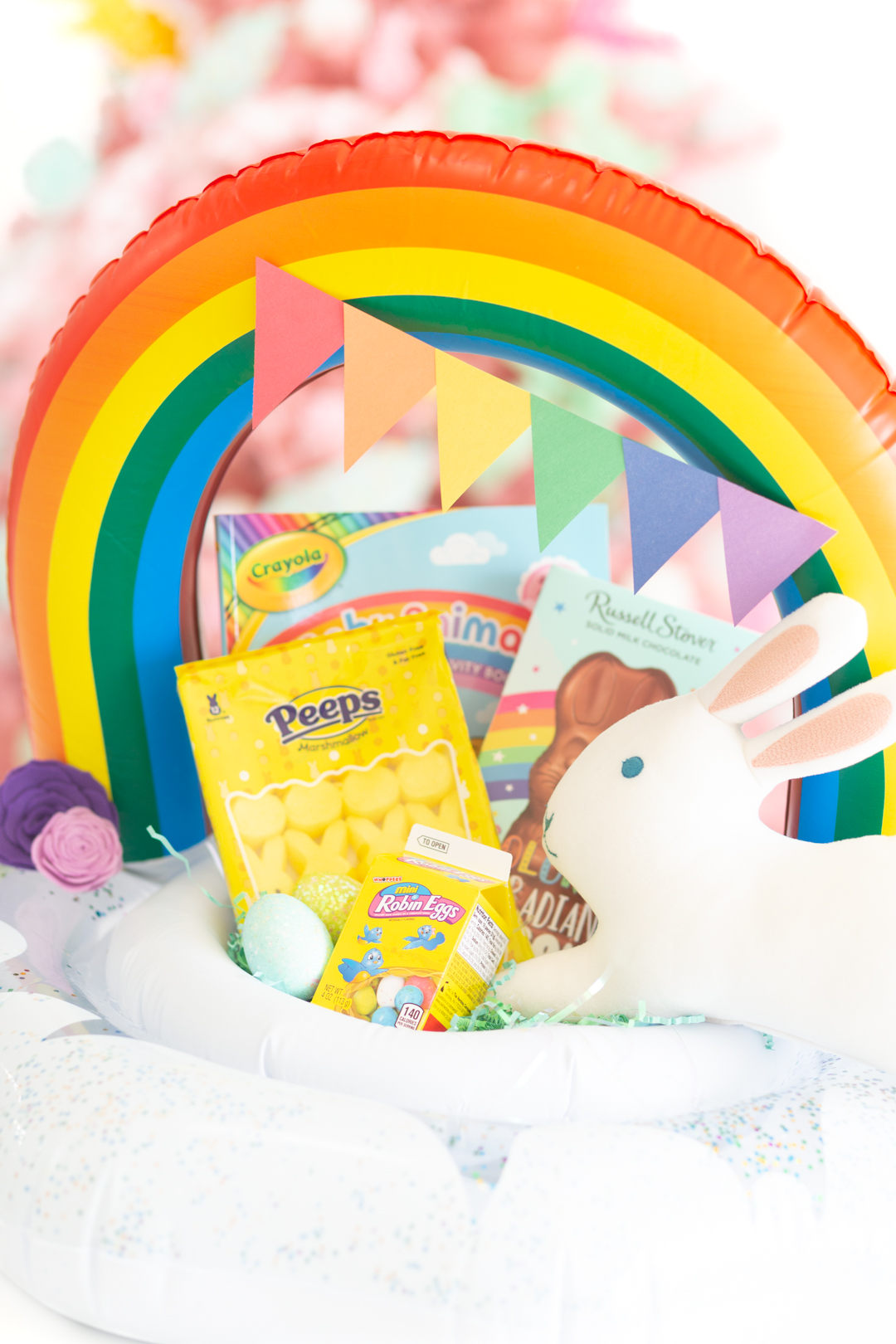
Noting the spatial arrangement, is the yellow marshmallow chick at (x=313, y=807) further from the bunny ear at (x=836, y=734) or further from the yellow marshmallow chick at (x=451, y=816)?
the bunny ear at (x=836, y=734)

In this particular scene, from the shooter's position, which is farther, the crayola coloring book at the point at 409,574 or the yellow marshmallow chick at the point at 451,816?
the crayola coloring book at the point at 409,574

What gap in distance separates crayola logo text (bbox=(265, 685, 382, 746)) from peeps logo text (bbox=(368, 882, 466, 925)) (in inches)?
9.5

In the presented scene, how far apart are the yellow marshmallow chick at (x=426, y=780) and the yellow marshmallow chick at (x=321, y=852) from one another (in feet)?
0.29

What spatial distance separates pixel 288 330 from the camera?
96cm

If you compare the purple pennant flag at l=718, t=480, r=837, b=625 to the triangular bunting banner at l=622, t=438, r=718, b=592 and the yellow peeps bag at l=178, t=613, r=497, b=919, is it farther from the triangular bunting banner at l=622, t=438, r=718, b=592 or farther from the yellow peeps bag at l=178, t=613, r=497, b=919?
the yellow peeps bag at l=178, t=613, r=497, b=919

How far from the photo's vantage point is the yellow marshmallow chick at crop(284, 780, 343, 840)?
1.10 m

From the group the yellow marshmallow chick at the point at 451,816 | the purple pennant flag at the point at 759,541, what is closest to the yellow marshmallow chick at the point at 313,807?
the yellow marshmallow chick at the point at 451,816

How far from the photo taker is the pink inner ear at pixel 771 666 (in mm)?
836

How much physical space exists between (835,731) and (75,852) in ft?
2.75

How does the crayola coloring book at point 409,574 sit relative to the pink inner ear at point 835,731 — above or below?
above

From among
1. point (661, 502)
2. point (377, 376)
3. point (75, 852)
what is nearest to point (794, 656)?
point (661, 502)

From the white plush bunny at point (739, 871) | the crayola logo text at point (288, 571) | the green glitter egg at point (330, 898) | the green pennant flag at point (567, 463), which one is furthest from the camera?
the crayola logo text at point (288, 571)

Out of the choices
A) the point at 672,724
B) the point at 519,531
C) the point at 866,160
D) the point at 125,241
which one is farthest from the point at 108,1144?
the point at 866,160

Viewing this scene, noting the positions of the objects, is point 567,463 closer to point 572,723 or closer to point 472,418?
point 472,418
